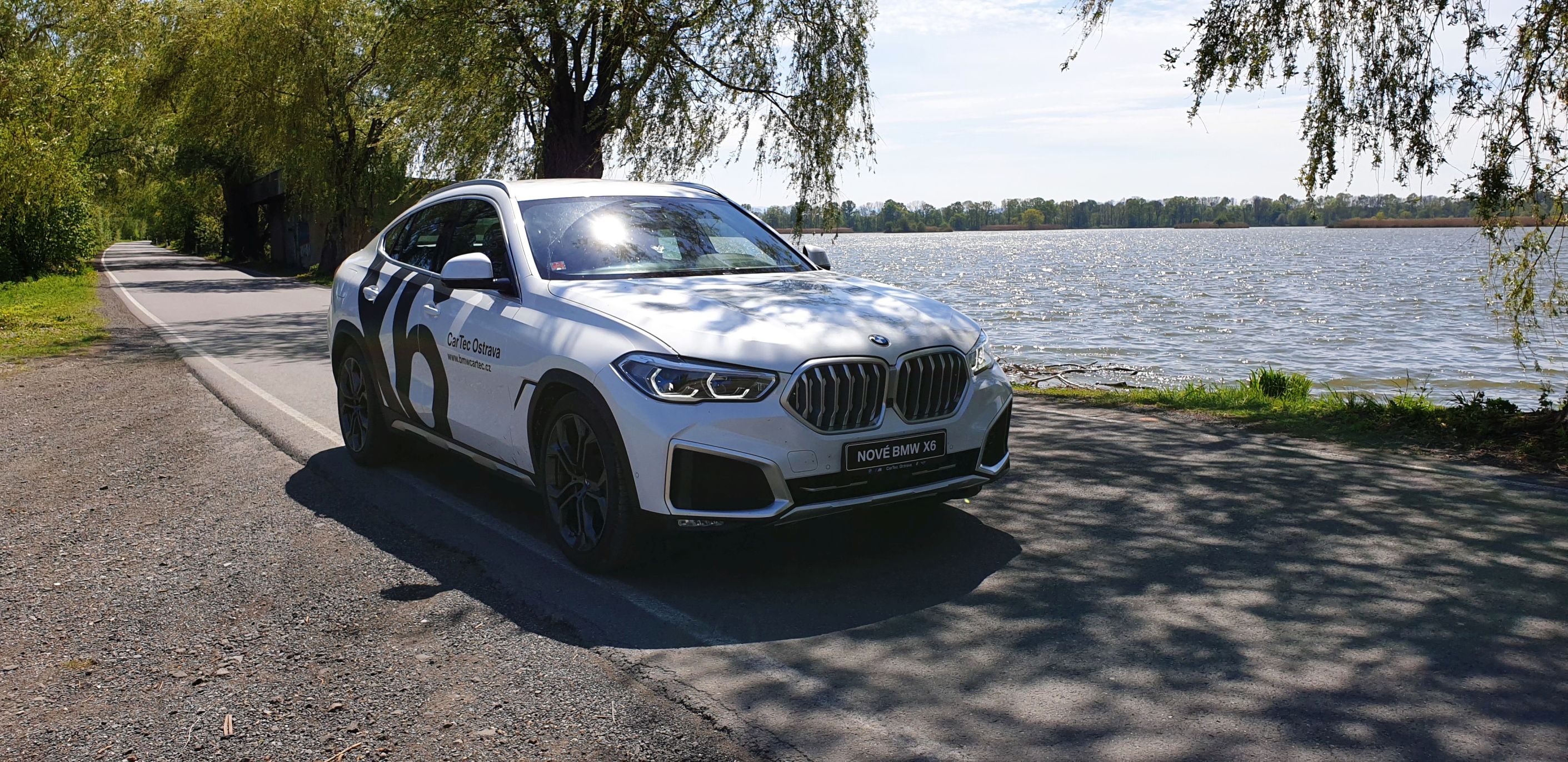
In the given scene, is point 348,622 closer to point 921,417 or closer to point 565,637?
point 565,637

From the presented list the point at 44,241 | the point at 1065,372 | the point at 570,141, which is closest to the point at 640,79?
the point at 570,141

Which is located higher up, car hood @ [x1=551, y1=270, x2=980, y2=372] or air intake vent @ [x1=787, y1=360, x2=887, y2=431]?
car hood @ [x1=551, y1=270, x2=980, y2=372]

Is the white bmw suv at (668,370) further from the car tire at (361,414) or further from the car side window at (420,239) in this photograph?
the car tire at (361,414)

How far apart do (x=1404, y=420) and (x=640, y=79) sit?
43.5 ft

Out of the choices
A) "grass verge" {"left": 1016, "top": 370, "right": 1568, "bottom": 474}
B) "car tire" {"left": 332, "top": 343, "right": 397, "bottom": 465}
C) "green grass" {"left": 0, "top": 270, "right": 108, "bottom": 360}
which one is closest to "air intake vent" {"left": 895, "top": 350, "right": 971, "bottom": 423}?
"car tire" {"left": 332, "top": 343, "right": 397, "bottom": 465}

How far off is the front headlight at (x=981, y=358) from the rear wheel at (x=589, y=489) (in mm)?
1668

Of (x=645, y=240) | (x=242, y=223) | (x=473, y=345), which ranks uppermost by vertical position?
(x=242, y=223)

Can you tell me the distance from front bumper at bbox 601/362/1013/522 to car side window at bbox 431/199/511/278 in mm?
1490

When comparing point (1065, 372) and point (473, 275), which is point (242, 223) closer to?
point (1065, 372)

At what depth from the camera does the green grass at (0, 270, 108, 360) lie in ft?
54.5

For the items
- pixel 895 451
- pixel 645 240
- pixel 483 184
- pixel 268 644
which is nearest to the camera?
pixel 268 644

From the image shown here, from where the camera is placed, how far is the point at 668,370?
4.94 m

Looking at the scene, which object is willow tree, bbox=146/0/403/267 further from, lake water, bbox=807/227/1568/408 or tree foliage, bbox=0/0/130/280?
lake water, bbox=807/227/1568/408

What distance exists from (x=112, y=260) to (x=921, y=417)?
2627 inches
